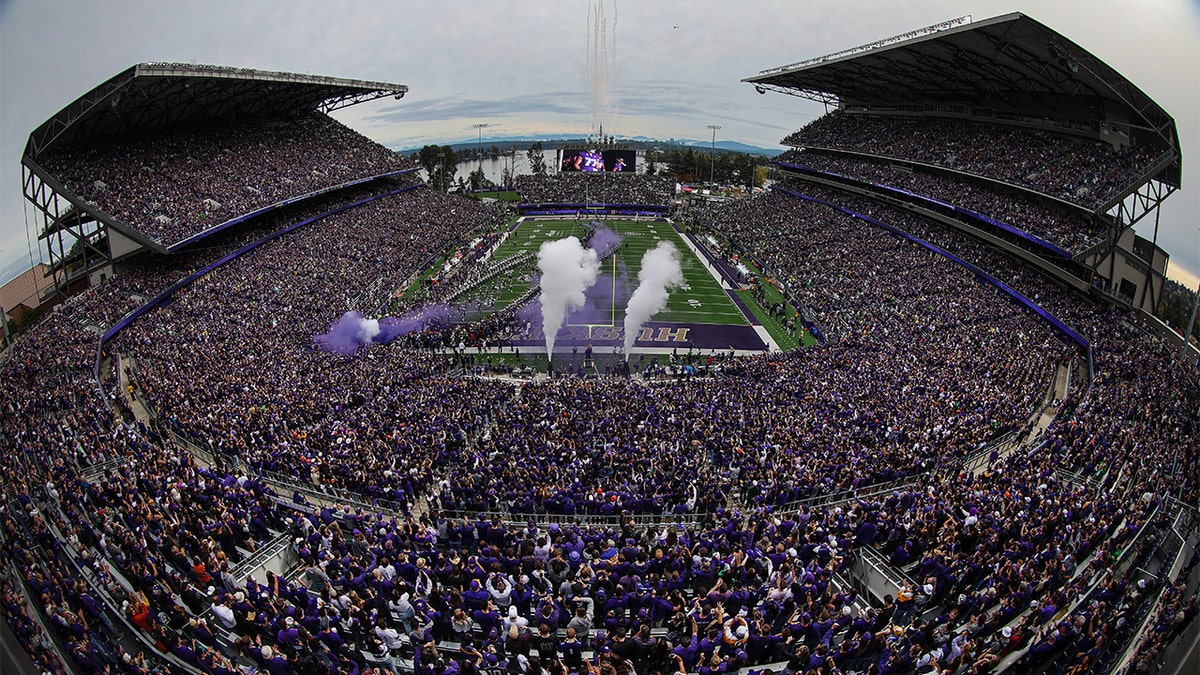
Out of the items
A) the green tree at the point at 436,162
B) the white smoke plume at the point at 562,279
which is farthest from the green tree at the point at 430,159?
the white smoke plume at the point at 562,279

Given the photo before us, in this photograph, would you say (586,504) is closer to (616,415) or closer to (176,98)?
(616,415)

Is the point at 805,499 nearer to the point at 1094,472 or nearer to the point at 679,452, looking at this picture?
the point at 679,452

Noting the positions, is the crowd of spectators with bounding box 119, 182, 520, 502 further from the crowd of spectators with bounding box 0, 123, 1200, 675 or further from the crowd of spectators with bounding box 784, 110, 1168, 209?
the crowd of spectators with bounding box 784, 110, 1168, 209

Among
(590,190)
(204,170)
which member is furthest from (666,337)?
(590,190)

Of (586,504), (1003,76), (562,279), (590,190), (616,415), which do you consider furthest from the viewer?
(590,190)

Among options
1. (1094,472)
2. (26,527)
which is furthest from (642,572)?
(1094,472)

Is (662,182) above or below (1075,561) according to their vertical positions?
above

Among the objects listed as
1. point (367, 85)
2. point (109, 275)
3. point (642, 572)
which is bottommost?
point (642, 572)
